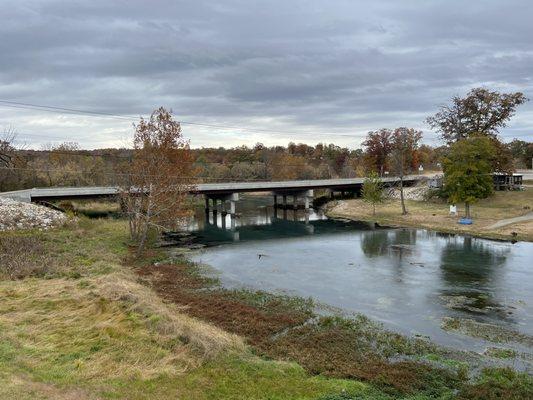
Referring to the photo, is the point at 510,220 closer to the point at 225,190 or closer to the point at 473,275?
the point at 473,275

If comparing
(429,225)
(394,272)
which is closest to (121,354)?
(394,272)

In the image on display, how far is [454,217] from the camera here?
2037 inches

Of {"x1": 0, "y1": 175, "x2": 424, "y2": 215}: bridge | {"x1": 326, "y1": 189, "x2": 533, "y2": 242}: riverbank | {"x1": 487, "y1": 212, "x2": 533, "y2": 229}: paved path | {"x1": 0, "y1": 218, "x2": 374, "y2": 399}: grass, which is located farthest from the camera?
{"x1": 0, "y1": 175, "x2": 424, "y2": 215}: bridge

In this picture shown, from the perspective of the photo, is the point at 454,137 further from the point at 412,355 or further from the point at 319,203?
the point at 412,355

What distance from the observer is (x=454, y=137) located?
73812 mm

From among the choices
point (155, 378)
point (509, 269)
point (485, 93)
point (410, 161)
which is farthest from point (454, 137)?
point (155, 378)

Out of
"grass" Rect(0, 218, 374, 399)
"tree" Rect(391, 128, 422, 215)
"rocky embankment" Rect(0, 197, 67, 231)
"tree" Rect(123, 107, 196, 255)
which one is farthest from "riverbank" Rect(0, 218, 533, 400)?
"tree" Rect(391, 128, 422, 215)

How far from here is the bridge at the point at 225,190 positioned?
50.2 metres

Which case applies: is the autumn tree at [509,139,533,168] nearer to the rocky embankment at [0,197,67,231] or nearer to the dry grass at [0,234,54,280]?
the rocky embankment at [0,197,67,231]

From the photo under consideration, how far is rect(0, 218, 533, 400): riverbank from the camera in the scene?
1178 centimetres

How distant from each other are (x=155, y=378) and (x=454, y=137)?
71.2 meters

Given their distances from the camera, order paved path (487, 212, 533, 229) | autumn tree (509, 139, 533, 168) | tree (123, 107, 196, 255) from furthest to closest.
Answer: autumn tree (509, 139, 533, 168) → paved path (487, 212, 533, 229) → tree (123, 107, 196, 255)

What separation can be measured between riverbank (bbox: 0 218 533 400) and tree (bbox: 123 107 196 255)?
42.9ft

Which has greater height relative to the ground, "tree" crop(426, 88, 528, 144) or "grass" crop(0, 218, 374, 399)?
"tree" crop(426, 88, 528, 144)
